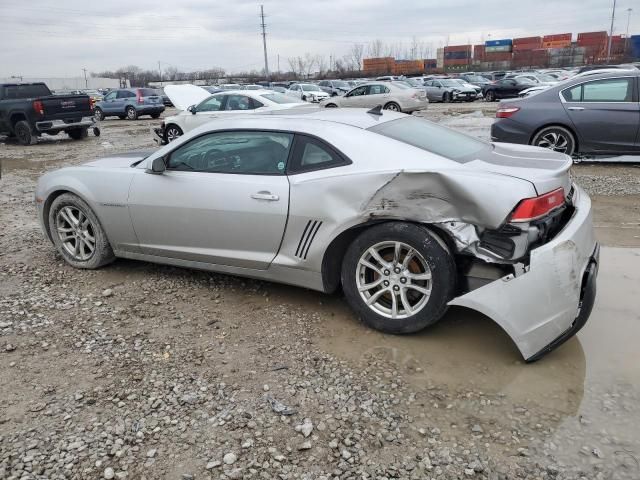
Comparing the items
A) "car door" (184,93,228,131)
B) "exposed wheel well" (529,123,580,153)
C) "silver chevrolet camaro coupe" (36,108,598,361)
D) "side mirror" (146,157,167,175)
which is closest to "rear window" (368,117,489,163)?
"silver chevrolet camaro coupe" (36,108,598,361)

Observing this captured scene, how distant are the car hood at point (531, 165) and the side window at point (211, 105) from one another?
410 inches

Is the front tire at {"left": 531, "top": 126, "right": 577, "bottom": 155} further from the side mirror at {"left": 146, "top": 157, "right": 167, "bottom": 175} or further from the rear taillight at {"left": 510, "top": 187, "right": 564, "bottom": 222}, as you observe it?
the side mirror at {"left": 146, "top": 157, "right": 167, "bottom": 175}

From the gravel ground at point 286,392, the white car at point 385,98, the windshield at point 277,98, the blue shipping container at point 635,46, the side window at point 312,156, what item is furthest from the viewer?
the blue shipping container at point 635,46

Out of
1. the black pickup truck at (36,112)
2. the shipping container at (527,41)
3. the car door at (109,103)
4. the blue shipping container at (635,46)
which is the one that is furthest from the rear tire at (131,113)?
the shipping container at (527,41)

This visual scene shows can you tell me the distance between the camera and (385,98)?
2186cm

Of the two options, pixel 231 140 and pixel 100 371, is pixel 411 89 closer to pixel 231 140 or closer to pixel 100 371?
pixel 231 140

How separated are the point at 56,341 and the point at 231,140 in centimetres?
192

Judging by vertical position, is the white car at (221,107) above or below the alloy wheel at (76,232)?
above

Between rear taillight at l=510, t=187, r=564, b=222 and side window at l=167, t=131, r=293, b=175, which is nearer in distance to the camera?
Result: rear taillight at l=510, t=187, r=564, b=222

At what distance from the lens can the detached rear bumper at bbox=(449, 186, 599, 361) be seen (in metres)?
2.98

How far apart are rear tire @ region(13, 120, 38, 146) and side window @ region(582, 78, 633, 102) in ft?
47.7

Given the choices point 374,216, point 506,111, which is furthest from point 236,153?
point 506,111

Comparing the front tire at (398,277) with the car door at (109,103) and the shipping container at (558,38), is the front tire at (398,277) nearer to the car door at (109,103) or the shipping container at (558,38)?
the car door at (109,103)

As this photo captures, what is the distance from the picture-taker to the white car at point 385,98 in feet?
70.9
